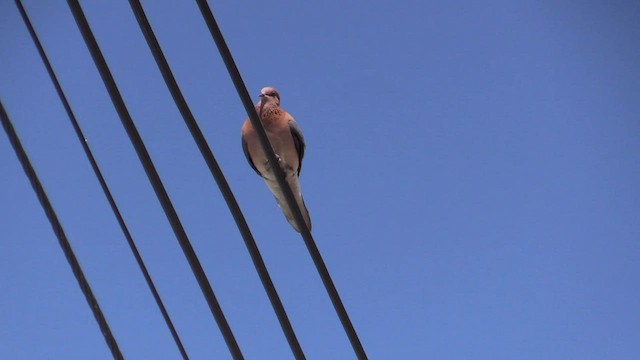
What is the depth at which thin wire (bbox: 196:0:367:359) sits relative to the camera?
0.93 m

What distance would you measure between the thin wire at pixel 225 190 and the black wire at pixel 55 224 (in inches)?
8.0

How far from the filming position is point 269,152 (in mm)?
985

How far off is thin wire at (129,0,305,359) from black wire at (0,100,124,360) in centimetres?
20

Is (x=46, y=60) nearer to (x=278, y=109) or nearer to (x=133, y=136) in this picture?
(x=133, y=136)

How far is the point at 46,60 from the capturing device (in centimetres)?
134

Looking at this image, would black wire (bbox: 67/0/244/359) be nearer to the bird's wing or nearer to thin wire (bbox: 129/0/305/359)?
thin wire (bbox: 129/0/305/359)

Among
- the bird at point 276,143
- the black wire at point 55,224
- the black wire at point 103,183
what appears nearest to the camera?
the black wire at point 55,224

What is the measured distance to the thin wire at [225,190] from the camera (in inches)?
36.1

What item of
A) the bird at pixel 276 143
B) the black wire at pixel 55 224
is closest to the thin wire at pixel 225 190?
the black wire at pixel 55 224

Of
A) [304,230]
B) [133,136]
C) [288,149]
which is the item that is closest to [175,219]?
[133,136]

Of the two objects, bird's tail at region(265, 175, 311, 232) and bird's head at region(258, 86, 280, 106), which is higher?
bird's head at region(258, 86, 280, 106)

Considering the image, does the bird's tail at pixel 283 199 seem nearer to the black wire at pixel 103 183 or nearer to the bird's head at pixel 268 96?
the bird's head at pixel 268 96

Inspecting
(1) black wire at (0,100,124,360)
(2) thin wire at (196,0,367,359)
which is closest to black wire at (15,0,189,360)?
(1) black wire at (0,100,124,360)

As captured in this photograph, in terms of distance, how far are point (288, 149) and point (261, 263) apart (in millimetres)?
2128
